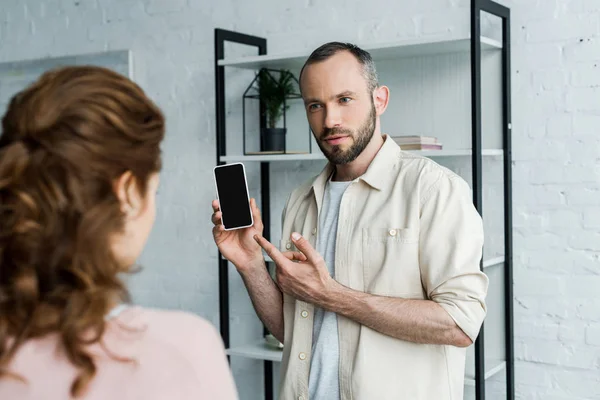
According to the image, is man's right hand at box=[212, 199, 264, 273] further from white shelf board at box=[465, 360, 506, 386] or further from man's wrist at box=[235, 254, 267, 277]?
white shelf board at box=[465, 360, 506, 386]

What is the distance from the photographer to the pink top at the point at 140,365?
2.35ft

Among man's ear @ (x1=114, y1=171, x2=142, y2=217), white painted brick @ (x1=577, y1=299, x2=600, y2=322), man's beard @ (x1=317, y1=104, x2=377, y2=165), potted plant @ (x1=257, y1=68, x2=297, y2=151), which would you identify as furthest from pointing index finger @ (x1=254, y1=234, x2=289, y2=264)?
white painted brick @ (x1=577, y1=299, x2=600, y2=322)

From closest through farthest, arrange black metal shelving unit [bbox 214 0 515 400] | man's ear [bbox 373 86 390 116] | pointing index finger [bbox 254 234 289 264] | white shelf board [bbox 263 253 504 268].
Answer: pointing index finger [bbox 254 234 289 264]
man's ear [bbox 373 86 390 116]
black metal shelving unit [bbox 214 0 515 400]
white shelf board [bbox 263 253 504 268]

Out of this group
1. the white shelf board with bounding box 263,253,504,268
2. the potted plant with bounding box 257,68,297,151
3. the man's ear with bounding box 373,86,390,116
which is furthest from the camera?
the potted plant with bounding box 257,68,297,151

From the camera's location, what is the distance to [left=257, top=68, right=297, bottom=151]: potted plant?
111 inches

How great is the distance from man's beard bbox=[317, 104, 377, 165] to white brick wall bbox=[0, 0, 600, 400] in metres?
0.98

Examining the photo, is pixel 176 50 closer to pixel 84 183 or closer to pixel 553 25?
pixel 553 25

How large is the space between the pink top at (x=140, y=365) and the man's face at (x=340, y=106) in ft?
3.40

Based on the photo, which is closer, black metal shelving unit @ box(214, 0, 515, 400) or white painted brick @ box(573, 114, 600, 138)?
black metal shelving unit @ box(214, 0, 515, 400)

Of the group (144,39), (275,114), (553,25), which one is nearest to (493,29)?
(553,25)

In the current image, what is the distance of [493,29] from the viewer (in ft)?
8.55

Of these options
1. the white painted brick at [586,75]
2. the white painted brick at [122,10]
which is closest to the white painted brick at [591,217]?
the white painted brick at [586,75]

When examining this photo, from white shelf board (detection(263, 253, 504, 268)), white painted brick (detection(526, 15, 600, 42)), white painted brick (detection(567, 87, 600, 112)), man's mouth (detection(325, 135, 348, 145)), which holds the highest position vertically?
white painted brick (detection(526, 15, 600, 42))

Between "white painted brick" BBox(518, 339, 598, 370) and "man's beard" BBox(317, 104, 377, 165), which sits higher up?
"man's beard" BBox(317, 104, 377, 165)
